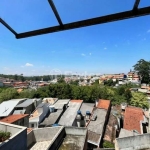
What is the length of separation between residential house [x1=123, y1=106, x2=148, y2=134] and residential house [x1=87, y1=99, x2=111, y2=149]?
110 inches

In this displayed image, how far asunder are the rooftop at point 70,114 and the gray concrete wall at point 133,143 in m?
9.34

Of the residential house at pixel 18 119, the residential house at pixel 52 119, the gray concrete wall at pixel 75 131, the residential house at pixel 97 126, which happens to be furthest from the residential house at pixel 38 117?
the gray concrete wall at pixel 75 131

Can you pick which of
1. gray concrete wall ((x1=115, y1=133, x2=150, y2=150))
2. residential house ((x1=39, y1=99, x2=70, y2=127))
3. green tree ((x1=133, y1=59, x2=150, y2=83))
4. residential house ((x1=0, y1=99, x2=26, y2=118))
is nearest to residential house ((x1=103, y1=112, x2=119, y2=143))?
gray concrete wall ((x1=115, y1=133, x2=150, y2=150))

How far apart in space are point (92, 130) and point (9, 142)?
1282cm

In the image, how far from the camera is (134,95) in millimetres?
36156

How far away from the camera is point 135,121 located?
2028 centimetres

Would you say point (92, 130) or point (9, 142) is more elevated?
point (9, 142)

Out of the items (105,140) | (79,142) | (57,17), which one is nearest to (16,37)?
(57,17)

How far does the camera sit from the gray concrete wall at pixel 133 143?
11.2 meters

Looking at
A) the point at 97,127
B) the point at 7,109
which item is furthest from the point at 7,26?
the point at 7,109

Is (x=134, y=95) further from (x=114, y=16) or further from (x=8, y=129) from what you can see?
(x=114, y=16)

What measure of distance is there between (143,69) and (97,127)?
53.5 meters

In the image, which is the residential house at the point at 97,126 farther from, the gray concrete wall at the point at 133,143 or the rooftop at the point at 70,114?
the gray concrete wall at the point at 133,143

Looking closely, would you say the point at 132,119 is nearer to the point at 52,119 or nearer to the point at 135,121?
the point at 135,121
